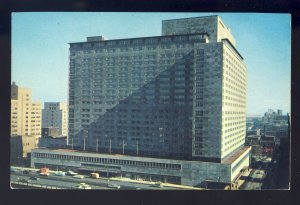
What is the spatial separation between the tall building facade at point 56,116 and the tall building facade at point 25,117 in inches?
7.6

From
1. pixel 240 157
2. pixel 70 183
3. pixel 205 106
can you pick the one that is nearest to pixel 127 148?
pixel 70 183

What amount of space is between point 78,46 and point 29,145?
3.27 m

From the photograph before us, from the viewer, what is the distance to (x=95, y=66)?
30.5 feet

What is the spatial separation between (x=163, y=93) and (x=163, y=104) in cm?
31

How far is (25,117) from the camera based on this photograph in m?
8.07

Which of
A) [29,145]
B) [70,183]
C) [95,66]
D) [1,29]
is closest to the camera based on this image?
[1,29]

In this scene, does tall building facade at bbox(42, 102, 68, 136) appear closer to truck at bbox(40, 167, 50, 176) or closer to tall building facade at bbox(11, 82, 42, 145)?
tall building facade at bbox(11, 82, 42, 145)

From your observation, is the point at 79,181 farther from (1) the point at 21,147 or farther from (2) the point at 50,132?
(2) the point at 50,132

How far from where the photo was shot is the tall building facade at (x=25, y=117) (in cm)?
751

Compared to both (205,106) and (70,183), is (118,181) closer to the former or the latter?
(70,183)

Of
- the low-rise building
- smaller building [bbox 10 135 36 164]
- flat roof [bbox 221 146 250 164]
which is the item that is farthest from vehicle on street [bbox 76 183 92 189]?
flat roof [bbox 221 146 250 164]

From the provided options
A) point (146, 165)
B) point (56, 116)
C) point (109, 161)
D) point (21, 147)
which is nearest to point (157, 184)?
point (146, 165)

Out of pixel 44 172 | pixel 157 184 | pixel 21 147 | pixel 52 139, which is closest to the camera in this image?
pixel 157 184

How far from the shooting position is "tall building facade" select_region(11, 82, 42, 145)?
24.6 ft
